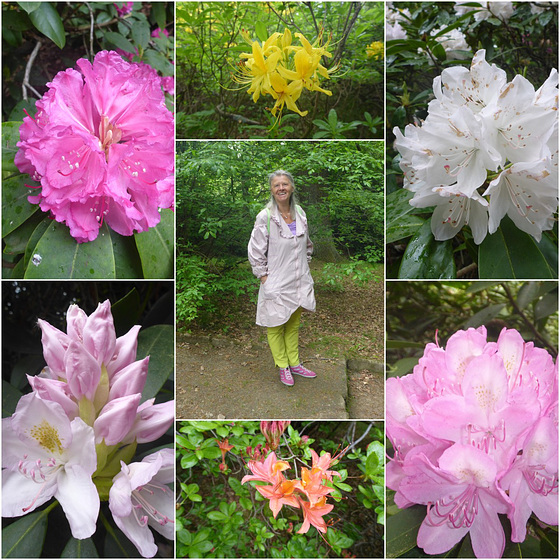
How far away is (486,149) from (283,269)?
512 mm

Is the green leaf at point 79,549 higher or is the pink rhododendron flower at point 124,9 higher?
the pink rhododendron flower at point 124,9

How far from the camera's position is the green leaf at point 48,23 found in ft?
3.55

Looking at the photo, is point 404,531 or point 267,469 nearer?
point 404,531

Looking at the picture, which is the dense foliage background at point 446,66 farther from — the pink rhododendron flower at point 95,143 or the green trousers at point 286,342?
the pink rhododendron flower at point 95,143

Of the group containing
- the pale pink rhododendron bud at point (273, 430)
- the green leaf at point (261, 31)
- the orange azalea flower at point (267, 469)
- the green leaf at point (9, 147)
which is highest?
the green leaf at point (261, 31)

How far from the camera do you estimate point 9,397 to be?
117 cm

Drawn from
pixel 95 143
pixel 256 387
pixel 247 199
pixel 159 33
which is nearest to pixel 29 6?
pixel 159 33

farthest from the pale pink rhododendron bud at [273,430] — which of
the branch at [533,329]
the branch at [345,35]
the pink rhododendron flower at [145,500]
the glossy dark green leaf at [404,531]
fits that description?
the branch at [345,35]

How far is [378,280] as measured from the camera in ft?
3.78

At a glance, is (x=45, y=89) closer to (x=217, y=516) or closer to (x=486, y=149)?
(x=486, y=149)

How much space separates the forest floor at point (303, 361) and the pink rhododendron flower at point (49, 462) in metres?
0.30

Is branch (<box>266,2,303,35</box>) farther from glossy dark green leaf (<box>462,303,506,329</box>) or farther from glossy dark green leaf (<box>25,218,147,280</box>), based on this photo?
glossy dark green leaf (<box>462,303,506,329</box>)

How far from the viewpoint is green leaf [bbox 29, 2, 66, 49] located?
108cm

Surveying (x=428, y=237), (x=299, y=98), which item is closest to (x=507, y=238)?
(x=428, y=237)
